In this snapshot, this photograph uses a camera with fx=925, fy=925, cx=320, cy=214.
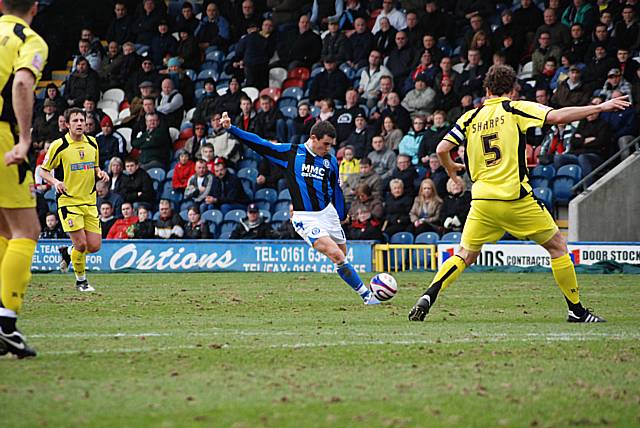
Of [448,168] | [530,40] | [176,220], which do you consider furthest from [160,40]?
[448,168]

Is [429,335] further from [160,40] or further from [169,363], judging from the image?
[160,40]

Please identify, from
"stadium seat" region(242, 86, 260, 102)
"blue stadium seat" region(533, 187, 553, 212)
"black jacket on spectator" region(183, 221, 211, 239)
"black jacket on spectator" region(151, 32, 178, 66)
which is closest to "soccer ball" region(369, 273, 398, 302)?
"blue stadium seat" region(533, 187, 553, 212)

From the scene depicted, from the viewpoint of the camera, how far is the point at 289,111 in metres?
22.6

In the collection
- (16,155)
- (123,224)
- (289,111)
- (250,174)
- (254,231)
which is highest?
(289,111)

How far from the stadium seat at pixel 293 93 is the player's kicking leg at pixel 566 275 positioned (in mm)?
14823

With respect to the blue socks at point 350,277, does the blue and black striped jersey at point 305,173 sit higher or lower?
higher

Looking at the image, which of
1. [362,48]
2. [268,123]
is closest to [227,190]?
[268,123]

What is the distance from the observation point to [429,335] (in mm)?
7859

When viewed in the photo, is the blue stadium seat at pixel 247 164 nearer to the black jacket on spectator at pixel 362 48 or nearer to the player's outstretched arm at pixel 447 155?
the black jacket on spectator at pixel 362 48

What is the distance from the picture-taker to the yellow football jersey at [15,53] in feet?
21.1

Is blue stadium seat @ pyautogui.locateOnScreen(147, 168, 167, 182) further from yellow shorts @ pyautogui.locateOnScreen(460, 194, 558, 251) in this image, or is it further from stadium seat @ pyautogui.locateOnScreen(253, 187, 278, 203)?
yellow shorts @ pyautogui.locateOnScreen(460, 194, 558, 251)

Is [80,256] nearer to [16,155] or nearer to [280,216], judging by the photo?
[280,216]

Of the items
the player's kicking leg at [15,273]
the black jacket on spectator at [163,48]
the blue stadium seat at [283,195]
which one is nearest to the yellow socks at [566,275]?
the player's kicking leg at [15,273]

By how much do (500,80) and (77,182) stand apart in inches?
284
